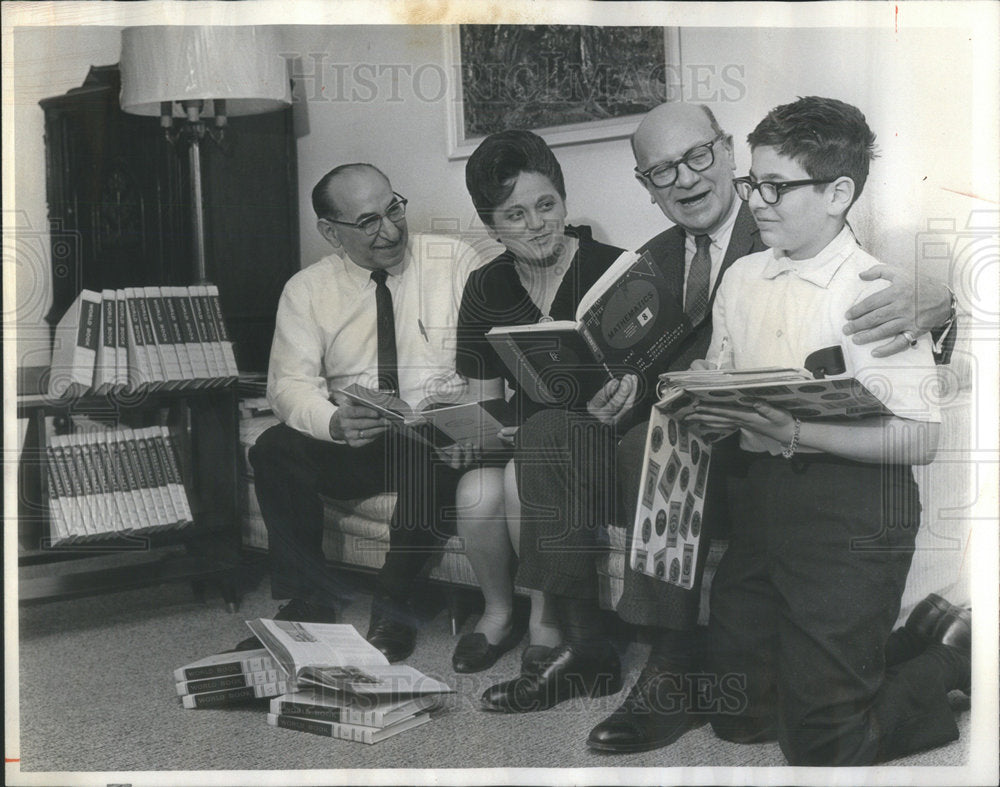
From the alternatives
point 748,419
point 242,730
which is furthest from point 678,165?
point 242,730

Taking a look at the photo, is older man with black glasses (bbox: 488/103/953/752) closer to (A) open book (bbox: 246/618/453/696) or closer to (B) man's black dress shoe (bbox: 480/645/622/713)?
(B) man's black dress shoe (bbox: 480/645/622/713)

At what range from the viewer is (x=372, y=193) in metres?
2.29

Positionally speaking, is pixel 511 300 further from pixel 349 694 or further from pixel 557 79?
pixel 349 694

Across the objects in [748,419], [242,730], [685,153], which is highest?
[685,153]

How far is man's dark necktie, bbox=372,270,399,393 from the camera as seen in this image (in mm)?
2312

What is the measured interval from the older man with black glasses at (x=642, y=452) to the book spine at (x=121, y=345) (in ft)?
2.68

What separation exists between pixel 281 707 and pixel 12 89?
1340 mm

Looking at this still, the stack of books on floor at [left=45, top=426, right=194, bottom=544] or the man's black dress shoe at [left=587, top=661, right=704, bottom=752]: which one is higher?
the stack of books on floor at [left=45, top=426, right=194, bottom=544]

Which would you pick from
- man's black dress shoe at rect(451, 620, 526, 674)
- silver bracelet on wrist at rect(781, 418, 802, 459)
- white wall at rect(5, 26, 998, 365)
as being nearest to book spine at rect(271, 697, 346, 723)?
man's black dress shoe at rect(451, 620, 526, 674)

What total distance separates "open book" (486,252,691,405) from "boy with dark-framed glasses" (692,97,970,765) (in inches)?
4.2

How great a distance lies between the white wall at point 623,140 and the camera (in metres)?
2.25

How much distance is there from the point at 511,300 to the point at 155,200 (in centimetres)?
73

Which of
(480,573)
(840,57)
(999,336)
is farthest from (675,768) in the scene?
(840,57)

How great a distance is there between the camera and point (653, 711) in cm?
229
